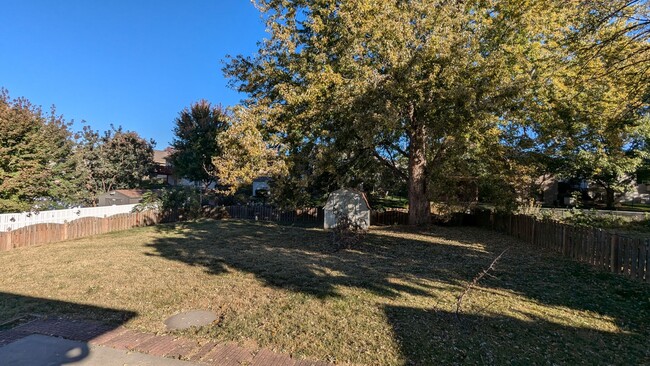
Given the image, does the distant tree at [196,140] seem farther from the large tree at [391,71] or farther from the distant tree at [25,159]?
the large tree at [391,71]

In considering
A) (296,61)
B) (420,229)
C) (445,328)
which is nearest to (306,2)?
(296,61)

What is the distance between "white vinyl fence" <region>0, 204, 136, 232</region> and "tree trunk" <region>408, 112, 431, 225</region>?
16.0 meters

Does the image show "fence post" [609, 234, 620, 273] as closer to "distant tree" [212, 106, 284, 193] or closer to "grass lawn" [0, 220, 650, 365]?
"grass lawn" [0, 220, 650, 365]

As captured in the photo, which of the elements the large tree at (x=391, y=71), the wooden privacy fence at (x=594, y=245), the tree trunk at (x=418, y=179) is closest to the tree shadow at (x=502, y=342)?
the wooden privacy fence at (x=594, y=245)

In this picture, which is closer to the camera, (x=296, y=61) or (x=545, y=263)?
(x=545, y=263)

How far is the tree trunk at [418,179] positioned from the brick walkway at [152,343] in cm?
1175

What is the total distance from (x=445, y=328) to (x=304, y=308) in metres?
2.11

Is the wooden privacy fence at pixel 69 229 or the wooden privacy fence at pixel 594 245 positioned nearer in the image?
the wooden privacy fence at pixel 594 245

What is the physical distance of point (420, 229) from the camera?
15.8 meters

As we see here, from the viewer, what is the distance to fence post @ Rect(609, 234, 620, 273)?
798 centimetres

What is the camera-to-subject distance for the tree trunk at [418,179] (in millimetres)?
15005

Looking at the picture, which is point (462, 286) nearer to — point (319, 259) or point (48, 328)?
point (319, 259)

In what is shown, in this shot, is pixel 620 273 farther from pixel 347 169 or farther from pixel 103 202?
pixel 103 202

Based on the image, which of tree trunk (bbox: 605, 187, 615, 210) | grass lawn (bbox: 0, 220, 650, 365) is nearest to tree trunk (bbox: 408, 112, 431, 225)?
grass lawn (bbox: 0, 220, 650, 365)
